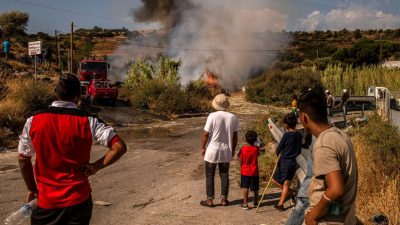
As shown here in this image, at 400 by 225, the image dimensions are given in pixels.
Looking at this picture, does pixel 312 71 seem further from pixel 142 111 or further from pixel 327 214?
pixel 327 214

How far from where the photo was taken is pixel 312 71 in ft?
113

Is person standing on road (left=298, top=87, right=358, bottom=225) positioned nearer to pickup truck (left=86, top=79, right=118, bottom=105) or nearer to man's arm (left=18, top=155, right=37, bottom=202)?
man's arm (left=18, top=155, right=37, bottom=202)

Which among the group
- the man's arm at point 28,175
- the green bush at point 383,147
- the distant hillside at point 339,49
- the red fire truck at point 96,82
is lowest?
the green bush at point 383,147

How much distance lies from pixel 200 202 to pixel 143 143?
8360 mm

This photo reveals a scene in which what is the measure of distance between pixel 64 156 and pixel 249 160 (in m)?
3.96

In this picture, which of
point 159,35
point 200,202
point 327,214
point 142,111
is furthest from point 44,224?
point 159,35

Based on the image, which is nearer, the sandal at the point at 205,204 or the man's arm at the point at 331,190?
the man's arm at the point at 331,190

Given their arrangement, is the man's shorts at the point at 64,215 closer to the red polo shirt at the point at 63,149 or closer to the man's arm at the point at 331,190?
the red polo shirt at the point at 63,149

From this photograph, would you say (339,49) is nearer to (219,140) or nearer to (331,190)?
(219,140)

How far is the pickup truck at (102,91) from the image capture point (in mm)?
27047

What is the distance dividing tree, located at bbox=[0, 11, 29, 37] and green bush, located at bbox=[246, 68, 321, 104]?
3500cm

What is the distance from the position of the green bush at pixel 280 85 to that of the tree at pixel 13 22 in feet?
115

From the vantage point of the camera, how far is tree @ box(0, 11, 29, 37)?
56.8 m

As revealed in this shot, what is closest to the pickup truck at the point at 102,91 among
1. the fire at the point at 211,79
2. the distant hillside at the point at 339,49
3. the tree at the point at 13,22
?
the fire at the point at 211,79
